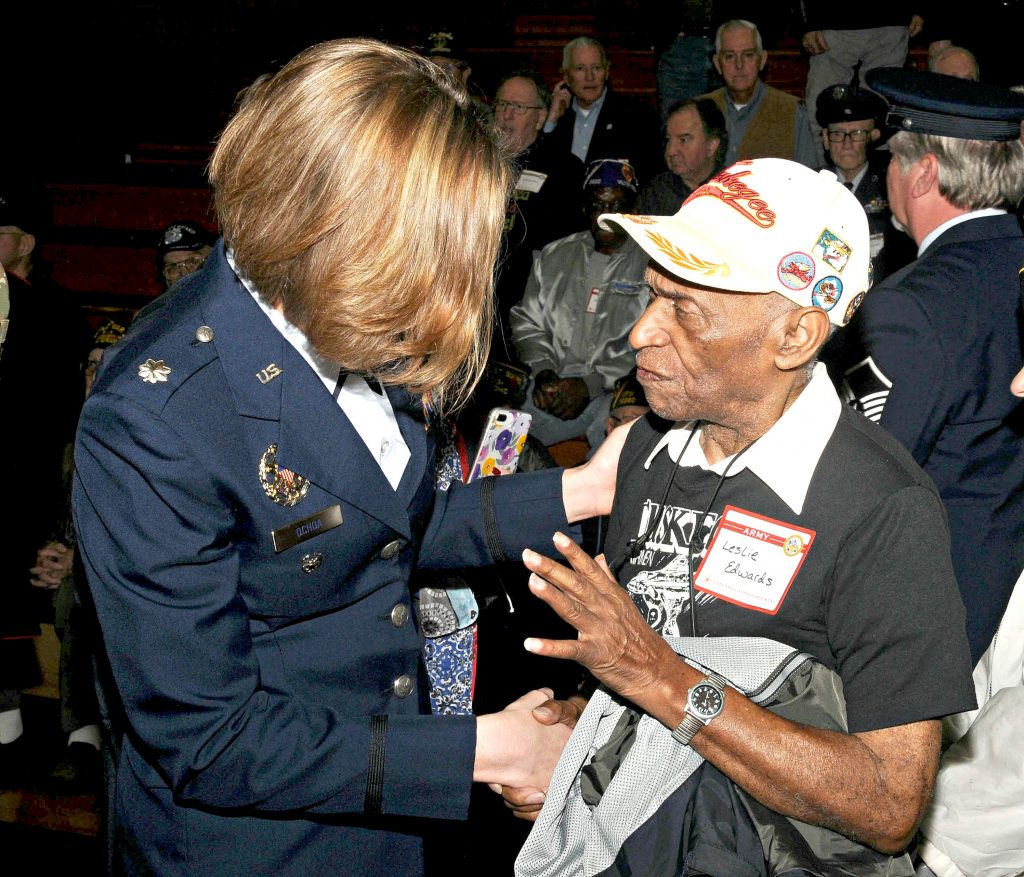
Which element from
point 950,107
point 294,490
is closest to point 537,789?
point 294,490

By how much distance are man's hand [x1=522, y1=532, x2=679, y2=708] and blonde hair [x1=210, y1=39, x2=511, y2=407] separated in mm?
368

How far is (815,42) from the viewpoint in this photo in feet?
19.8

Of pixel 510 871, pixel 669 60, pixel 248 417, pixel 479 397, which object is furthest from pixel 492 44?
pixel 248 417

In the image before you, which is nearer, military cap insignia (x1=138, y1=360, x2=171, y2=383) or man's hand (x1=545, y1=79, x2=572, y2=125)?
military cap insignia (x1=138, y1=360, x2=171, y2=383)

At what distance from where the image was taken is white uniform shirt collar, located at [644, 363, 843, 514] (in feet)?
4.87

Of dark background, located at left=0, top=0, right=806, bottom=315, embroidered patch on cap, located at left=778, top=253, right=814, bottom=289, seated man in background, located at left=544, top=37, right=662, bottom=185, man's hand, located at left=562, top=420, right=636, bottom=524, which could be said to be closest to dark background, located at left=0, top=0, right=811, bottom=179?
dark background, located at left=0, top=0, right=806, bottom=315

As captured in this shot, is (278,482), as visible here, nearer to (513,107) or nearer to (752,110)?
(513,107)

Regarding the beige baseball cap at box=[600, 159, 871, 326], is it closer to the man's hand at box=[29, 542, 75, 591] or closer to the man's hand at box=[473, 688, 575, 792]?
the man's hand at box=[473, 688, 575, 792]

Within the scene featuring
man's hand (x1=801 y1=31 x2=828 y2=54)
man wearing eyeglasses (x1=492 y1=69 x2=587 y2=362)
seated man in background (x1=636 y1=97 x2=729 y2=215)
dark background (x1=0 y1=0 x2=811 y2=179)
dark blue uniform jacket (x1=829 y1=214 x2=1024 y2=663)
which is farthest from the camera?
dark background (x1=0 y1=0 x2=811 y2=179)

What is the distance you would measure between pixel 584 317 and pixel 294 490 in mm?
3425

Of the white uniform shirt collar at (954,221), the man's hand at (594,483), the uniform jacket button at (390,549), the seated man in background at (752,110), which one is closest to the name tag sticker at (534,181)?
the seated man in background at (752,110)

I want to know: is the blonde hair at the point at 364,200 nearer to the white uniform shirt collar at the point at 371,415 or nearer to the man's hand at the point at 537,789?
the white uniform shirt collar at the point at 371,415

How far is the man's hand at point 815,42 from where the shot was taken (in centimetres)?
599

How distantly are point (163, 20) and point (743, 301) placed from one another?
8.49 m
